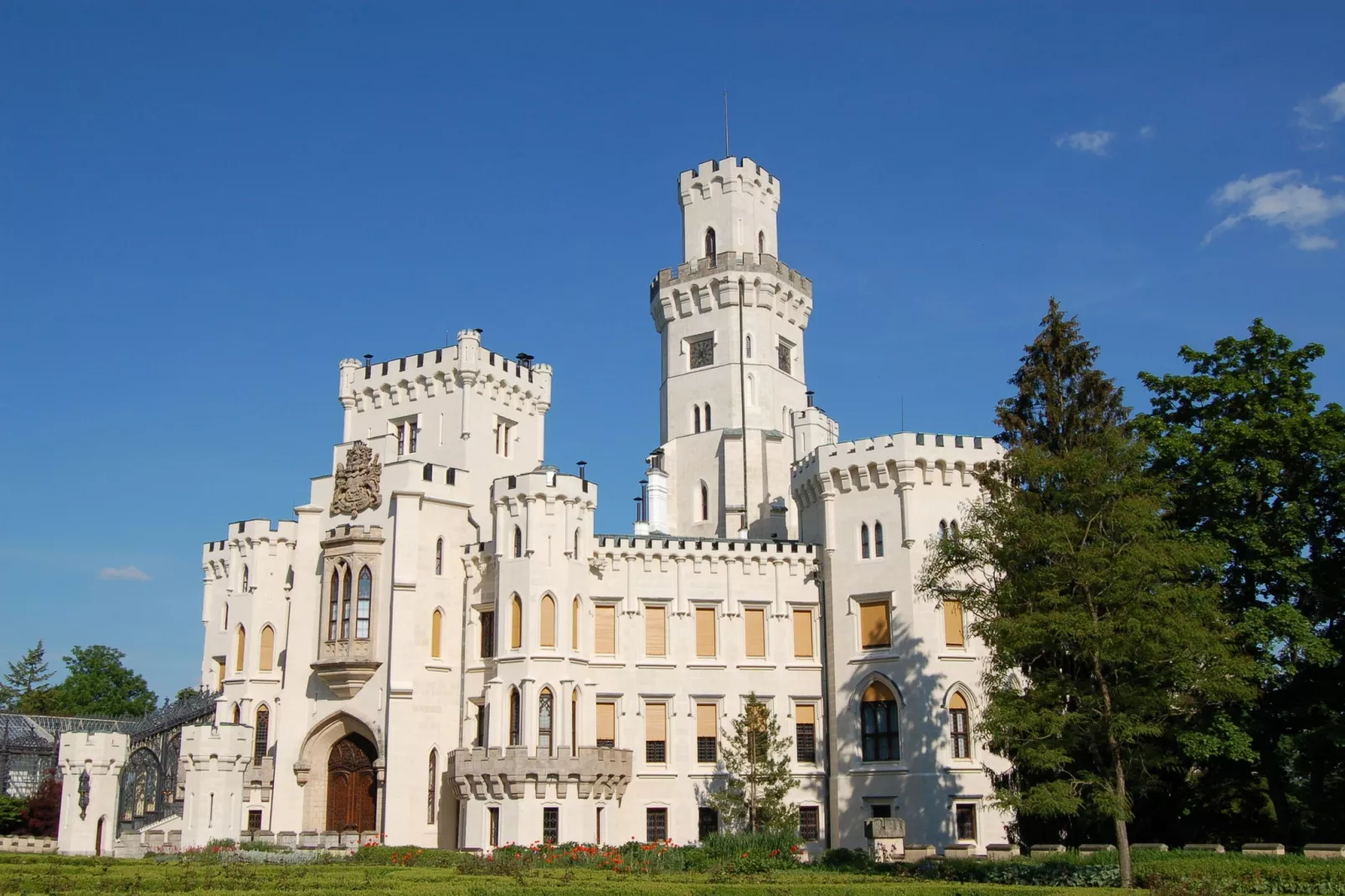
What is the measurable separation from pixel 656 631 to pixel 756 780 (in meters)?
7.47

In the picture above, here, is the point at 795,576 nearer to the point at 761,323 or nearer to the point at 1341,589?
the point at 761,323

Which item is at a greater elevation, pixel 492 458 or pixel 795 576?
pixel 492 458

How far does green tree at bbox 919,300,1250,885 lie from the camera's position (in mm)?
30859

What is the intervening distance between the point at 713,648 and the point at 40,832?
88.9ft

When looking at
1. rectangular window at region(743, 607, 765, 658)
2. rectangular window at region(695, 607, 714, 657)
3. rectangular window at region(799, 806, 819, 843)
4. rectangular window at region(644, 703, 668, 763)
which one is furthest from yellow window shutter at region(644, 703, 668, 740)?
rectangular window at region(799, 806, 819, 843)

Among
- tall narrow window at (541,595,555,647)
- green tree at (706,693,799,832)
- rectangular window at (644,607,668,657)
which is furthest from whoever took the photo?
rectangular window at (644,607,668,657)

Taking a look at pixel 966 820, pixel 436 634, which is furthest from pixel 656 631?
pixel 966 820

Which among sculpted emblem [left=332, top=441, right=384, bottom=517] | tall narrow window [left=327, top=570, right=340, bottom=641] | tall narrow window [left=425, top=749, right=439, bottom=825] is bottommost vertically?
tall narrow window [left=425, top=749, right=439, bottom=825]

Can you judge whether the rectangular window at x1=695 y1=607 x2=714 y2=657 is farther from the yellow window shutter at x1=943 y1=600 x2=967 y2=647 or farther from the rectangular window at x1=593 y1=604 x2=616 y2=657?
the yellow window shutter at x1=943 y1=600 x2=967 y2=647

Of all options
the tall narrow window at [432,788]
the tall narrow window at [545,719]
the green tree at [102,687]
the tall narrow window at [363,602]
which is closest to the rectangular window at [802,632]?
the tall narrow window at [545,719]

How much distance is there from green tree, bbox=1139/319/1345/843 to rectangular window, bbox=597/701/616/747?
21.0 metres

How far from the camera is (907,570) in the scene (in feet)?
150

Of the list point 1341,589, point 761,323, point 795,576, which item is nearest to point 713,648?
point 795,576

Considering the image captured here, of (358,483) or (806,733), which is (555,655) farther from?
(358,483)
